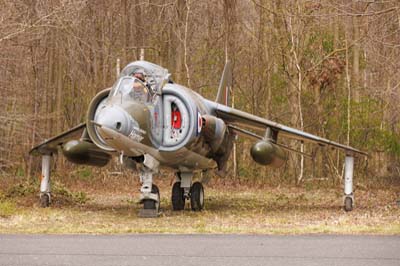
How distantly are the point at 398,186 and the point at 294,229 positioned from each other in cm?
1318

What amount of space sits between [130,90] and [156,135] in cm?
115

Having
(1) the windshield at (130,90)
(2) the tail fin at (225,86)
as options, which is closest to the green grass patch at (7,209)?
(1) the windshield at (130,90)

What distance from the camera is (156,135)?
49.3 ft

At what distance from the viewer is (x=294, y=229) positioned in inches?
463

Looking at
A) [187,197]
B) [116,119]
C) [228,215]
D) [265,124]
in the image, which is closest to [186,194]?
[187,197]

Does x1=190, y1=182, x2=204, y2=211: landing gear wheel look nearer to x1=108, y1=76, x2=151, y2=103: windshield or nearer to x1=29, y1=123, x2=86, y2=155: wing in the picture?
x1=29, y1=123, x2=86, y2=155: wing

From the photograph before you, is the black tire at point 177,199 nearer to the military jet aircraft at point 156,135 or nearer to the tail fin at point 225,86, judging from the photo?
the military jet aircraft at point 156,135

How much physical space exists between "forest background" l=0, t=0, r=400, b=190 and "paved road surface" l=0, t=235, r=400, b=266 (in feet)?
49.5

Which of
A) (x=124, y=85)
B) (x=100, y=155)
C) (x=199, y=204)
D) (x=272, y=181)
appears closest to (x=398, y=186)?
(x=272, y=181)

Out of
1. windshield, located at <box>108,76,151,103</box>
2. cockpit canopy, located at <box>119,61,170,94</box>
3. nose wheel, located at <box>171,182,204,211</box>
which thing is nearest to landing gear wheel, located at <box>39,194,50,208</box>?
nose wheel, located at <box>171,182,204,211</box>

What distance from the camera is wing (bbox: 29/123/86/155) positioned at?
57.0 feet

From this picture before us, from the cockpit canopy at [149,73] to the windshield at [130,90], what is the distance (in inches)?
7.8

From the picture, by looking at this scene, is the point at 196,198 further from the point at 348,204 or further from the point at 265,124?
the point at 348,204

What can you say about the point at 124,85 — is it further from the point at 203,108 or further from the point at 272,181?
the point at 272,181
